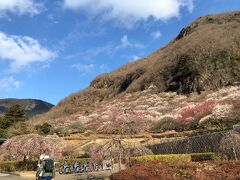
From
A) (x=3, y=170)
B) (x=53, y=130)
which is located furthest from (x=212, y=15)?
(x=3, y=170)

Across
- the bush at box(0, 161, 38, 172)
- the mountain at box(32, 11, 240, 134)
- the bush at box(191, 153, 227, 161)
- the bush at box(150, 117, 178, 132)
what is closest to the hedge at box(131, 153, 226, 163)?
the bush at box(191, 153, 227, 161)

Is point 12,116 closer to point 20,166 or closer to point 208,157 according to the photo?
point 20,166

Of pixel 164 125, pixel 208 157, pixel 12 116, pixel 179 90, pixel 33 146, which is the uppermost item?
pixel 179 90

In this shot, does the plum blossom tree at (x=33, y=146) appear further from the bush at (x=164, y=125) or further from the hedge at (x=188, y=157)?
the bush at (x=164, y=125)

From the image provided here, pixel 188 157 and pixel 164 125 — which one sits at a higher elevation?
pixel 164 125

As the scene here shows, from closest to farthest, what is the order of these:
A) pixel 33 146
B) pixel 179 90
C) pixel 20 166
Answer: pixel 33 146 → pixel 20 166 → pixel 179 90

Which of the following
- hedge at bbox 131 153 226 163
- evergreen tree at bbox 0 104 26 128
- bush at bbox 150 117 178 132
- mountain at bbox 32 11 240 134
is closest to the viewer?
hedge at bbox 131 153 226 163

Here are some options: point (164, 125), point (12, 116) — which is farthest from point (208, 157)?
point (12, 116)

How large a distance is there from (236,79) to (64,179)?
45.4 meters

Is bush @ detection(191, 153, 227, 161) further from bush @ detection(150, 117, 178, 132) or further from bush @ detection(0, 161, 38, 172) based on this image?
bush @ detection(150, 117, 178, 132)

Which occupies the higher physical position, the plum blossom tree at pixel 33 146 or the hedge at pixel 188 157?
the plum blossom tree at pixel 33 146

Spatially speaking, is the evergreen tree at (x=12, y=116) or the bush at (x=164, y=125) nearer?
the bush at (x=164, y=125)

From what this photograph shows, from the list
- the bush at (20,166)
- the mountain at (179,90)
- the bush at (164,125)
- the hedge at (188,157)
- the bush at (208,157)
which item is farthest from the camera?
the mountain at (179,90)

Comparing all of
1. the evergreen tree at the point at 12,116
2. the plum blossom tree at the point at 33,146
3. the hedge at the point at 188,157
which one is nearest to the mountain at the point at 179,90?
the evergreen tree at the point at 12,116
